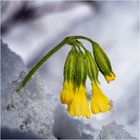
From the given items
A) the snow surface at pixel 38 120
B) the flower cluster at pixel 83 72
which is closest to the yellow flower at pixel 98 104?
the flower cluster at pixel 83 72

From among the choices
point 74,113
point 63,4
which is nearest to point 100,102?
point 74,113

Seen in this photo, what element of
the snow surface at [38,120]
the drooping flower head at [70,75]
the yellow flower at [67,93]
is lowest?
the snow surface at [38,120]

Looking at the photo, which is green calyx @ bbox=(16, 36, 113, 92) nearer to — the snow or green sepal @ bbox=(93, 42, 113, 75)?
green sepal @ bbox=(93, 42, 113, 75)

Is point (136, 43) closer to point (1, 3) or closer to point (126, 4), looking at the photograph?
point (126, 4)

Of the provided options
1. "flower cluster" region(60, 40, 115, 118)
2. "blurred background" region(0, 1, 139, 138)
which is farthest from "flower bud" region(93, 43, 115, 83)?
"blurred background" region(0, 1, 139, 138)

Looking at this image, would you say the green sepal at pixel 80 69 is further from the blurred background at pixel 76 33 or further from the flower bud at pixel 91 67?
the blurred background at pixel 76 33

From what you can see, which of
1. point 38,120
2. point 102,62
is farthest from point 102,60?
point 38,120
